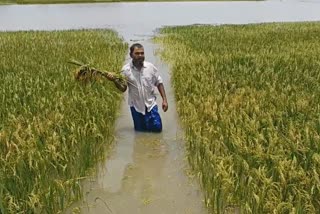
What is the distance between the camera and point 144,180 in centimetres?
474

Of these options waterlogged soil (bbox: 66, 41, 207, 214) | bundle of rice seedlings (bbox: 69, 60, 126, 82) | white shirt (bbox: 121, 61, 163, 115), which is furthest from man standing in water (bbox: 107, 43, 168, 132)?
bundle of rice seedlings (bbox: 69, 60, 126, 82)

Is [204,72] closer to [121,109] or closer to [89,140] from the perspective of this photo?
[121,109]

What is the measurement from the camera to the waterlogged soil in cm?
414

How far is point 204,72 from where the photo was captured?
30.3 feet

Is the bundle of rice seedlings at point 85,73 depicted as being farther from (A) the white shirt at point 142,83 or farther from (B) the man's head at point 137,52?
(B) the man's head at point 137,52

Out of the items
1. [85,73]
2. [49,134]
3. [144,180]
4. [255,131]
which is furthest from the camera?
[85,73]

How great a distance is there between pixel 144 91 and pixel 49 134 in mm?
1602

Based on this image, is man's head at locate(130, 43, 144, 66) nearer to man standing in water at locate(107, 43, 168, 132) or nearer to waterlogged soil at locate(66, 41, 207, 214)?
man standing in water at locate(107, 43, 168, 132)

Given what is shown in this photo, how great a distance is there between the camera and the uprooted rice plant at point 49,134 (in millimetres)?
3801

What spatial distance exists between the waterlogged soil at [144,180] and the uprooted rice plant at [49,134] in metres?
0.19

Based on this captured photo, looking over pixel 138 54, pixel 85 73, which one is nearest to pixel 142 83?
pixel 138 54

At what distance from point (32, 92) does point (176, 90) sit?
2.75 metres

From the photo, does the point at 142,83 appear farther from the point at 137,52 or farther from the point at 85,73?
the point at 85,73

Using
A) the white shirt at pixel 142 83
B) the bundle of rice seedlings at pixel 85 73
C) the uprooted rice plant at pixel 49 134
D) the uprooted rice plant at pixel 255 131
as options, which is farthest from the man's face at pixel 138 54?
the uprooted rice plant at pixel 255 131
